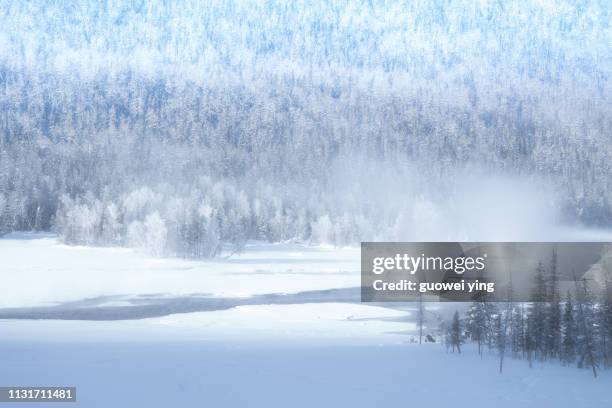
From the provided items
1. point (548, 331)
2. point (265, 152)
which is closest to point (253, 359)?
point (548, 331)

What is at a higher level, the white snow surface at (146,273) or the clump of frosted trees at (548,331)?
the clump of frosted trees at (548,331)

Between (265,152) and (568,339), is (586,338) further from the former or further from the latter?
(265,152)

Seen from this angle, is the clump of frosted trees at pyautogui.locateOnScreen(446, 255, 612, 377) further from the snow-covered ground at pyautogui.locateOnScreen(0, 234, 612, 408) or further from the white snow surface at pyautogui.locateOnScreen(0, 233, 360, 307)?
the white snow surface at pyautogui.locateOnScreen(0, 233, 360, 307)

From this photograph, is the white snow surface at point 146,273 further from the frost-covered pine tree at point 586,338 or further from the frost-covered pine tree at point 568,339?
the frost-covered pine tree at point 586,338

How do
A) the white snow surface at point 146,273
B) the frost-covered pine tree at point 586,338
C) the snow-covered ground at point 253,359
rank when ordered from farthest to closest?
the white snow surface at point 146,273 < the frost-covered pine tree at point 586,338 < the snow-covered ground at point 253,359

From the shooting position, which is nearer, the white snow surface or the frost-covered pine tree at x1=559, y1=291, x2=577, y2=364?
the frost-covered pine tree at x1=559, y1=291, x2=577, y2=364

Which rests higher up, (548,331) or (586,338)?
(586,338)

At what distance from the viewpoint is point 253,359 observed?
1922 centimetres

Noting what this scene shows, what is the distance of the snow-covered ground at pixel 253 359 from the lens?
1549cm

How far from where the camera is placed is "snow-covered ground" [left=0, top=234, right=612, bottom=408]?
15.5m

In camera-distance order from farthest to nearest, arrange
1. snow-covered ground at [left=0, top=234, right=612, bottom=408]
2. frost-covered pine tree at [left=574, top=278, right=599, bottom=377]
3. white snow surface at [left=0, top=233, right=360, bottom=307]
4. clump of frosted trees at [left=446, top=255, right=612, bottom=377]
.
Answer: white snow surface at [left=0, top=233, right=360, bottom=307] → clump of frosted trees at [left=446, top=255, right=612, bottom=377] → frost-covered pine tree at [left=574, top=278, right=599, bottom=377] → snow-covered ground at [left=0, top=234, right=612, bottom=408]

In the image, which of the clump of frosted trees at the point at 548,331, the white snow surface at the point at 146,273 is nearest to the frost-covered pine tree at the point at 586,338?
the clump of frosted trees at the point at 548,331

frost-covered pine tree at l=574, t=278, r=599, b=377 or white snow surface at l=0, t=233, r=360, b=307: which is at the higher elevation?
frost-covered pine tree at l=574, t=278, r=599, b=377

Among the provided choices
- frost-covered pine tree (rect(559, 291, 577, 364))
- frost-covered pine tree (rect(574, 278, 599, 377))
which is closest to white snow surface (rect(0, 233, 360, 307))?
frost-covered pine tree (rect(559, 291, 577, 364))
